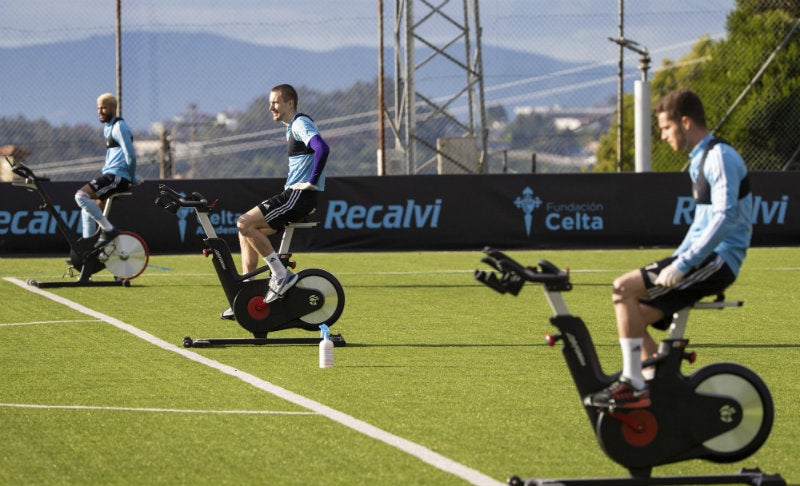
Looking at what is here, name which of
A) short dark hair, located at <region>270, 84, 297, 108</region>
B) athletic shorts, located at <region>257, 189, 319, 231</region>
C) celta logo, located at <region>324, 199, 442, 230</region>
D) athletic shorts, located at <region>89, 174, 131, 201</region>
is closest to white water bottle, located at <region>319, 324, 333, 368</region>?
athletic shorts, located at <region>257, 189, 319, 231</region>

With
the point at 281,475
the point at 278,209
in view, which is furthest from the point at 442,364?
the point at 281,475

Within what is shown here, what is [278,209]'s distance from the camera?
36.7 feet

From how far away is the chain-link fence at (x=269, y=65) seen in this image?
25.8 meters

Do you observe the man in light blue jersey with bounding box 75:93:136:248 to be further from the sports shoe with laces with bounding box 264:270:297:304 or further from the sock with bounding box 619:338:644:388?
the sock with bounding box 619:338:644:388

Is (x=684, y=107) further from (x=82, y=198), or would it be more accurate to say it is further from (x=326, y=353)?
(x=82, y=198)

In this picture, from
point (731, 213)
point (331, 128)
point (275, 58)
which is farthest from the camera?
point (331, 128)

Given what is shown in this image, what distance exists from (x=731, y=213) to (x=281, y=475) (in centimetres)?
227

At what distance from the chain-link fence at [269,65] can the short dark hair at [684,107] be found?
1817 cm

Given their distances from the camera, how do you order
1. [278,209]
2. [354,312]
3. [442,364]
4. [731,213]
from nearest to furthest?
[731,213], [442,364], [278,209], [354,312]

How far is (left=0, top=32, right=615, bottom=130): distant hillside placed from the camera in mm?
26047

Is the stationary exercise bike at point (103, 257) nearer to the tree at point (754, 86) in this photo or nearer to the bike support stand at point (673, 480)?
the bike support stand at point (673, 480)

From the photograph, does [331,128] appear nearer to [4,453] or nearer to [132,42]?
[132,42]

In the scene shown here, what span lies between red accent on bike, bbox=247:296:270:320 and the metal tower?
530 inches

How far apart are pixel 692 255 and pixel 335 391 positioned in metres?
3.24
